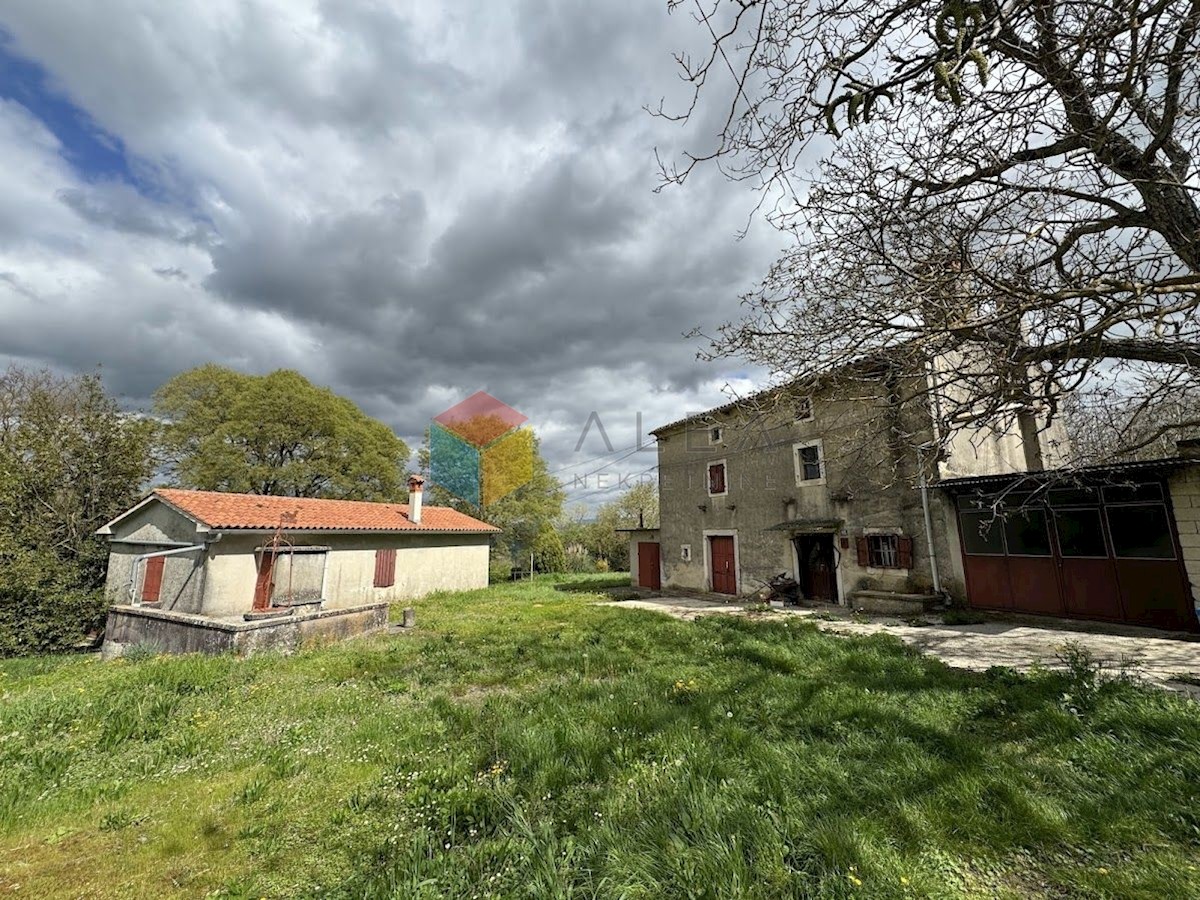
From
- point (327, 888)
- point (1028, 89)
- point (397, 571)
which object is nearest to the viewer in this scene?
point (327, 888)

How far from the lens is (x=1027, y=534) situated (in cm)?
1011

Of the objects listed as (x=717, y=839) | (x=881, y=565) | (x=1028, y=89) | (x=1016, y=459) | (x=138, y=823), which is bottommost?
(x=138, y=823)

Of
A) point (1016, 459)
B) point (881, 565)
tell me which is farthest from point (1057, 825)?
point (1016, 459)

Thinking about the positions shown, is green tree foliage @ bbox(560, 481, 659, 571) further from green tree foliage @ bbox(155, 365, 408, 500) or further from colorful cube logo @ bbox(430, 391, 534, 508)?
green tree foliage @ bbox(155, 365, 408, 500)

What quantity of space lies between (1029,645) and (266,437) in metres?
27.9

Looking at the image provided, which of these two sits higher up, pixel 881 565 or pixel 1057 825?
pixel 881 565

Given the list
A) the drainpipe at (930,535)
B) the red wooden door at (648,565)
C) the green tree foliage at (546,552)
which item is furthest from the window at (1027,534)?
the green tree foliage at (546,552)

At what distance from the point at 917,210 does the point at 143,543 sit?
62.7 feet

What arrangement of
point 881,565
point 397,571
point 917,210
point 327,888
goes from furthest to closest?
point 397,571 < point 881,565 < point 917,210 < point 327,888

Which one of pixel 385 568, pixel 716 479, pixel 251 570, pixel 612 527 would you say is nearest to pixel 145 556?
pixel 251 570

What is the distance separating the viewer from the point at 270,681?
21.9ft

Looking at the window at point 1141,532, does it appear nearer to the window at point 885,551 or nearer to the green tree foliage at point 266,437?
the window at point 885,551

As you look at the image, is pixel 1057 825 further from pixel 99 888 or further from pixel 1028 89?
pixel 99 888

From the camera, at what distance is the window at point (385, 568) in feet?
54.3
